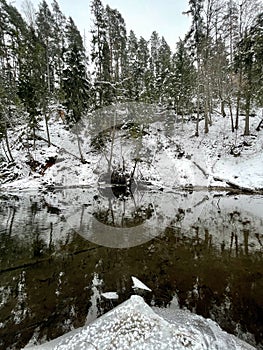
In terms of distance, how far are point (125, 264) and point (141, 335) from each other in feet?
10.1

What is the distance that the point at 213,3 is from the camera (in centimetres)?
1881

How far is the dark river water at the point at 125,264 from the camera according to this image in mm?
4215

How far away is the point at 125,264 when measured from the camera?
6312 mm

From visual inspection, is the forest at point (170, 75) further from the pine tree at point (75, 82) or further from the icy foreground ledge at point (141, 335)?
the icy foreground ledge at point (141, 335)

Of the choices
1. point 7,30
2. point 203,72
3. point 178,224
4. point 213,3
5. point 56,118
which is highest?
point 7,30

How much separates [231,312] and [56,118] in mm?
28219

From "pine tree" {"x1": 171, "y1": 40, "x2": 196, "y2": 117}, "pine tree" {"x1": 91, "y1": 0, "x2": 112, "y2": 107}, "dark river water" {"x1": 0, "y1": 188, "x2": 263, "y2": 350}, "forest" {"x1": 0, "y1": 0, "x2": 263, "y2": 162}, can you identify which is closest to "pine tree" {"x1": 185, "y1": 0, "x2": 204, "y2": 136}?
"forest" {"x1": 0, "y1": 0, "x2": 263, "y2": 162}

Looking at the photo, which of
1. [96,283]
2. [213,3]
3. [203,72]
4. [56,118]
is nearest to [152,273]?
[96,283]

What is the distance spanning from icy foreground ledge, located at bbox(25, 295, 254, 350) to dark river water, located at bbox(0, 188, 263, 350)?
1.31 feet

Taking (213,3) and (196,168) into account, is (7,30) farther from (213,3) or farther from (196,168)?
(196,168)

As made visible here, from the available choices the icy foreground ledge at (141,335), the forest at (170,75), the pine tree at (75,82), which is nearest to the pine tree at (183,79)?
the forest at (170,75)

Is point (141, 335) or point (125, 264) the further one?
point (125, 264)

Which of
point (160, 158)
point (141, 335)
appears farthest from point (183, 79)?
point (141, 335)

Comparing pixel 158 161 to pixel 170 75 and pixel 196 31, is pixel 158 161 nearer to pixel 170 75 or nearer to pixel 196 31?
pixel 170 75
